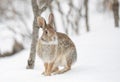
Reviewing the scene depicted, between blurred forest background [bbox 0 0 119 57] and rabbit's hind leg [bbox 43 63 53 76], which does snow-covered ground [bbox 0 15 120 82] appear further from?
blurred forest background [bbox 0 0 119 57]

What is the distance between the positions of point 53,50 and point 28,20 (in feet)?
40.7

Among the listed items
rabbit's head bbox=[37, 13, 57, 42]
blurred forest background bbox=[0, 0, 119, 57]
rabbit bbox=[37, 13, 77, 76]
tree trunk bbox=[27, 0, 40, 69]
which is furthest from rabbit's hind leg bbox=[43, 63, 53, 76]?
blurred forest background bbox=[0, 0, 119, 57]

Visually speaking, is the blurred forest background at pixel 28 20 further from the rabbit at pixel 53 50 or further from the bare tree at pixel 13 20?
the rabbit at pixel 53 50

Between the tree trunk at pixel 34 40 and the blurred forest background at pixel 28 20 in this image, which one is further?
the blurred forest background at pixel 28 20

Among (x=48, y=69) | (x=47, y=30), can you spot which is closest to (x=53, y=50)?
(x=48, y=69)

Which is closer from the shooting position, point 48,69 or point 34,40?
point 48,69

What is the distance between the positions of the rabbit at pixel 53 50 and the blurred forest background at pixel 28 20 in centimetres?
243

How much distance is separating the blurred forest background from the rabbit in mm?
2430

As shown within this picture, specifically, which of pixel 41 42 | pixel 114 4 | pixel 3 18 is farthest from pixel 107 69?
pixel 3 18

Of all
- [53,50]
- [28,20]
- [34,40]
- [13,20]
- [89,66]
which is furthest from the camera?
[28,20]

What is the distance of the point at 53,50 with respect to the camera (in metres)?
5.56

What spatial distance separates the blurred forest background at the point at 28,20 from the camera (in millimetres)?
10820

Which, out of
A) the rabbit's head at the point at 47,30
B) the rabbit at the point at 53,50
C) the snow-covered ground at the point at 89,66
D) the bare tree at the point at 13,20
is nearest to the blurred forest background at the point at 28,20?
the bare tree at the point at 13,20

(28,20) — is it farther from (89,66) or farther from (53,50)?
(53,50)
